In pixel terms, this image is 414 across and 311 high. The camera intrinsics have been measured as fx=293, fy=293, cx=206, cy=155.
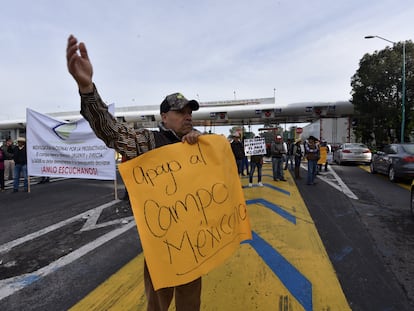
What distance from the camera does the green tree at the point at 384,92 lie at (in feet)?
66.4

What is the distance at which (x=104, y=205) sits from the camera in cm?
720

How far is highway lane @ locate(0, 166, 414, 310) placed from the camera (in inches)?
115

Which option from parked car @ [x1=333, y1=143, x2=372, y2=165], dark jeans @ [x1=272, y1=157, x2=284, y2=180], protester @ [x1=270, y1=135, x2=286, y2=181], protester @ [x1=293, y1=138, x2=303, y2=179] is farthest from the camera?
parked car @ [x1=333, y1=143, x2=372, y2=165]

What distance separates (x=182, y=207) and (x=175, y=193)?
0.31 ft

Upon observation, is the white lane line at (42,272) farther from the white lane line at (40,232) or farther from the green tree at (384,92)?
the green tree at (384,92)

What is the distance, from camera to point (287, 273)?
131 inches

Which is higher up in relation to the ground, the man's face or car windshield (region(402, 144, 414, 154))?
the man's face

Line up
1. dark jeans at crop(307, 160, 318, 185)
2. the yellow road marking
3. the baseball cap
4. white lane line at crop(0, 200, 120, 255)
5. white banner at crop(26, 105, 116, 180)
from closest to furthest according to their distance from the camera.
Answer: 1. the baseball cap
2. the yellow road marking
3. white lane line at crop(0, 200, 120, 255)
4. white banner at crop(26, 105, 116, 180)
5. dark jeans at crop(307, 160, 318, 185)

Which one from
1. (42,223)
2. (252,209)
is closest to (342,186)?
(252,209)

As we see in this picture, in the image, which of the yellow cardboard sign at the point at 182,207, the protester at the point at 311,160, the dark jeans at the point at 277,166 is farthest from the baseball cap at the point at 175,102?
the dark jeans at the point at 277,166

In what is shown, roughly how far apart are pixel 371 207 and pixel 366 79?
58.1 feet

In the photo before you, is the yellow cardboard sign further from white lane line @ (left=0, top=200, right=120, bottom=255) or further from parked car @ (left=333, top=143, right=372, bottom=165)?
parked car @ (left=333, top=143, right=372, bottom=165)

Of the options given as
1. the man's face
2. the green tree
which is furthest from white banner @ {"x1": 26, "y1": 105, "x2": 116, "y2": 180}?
the green tree

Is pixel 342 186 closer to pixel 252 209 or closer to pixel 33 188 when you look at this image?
pixel 252 209
